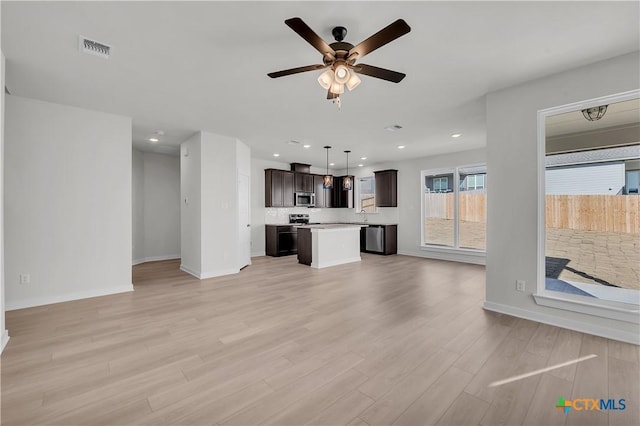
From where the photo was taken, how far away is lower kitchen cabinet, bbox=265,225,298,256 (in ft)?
24.7

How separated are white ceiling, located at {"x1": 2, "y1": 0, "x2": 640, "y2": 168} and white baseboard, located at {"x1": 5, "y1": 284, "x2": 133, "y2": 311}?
2639 millimetres

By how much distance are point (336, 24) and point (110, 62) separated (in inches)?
89.1

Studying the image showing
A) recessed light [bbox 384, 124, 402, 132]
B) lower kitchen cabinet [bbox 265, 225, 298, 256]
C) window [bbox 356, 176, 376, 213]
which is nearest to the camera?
recessed light [bbox 384, 124, 402, 132]

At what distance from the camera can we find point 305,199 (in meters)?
8.44

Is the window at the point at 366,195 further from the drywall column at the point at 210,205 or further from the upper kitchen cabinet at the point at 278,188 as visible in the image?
the drywall column at the point at 210,205

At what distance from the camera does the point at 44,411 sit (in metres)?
1.71

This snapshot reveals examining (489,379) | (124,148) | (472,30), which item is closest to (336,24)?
(472,30)

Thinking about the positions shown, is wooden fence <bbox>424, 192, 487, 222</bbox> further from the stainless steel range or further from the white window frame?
the white window frame

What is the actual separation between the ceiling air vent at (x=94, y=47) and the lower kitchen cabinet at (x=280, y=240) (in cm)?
538

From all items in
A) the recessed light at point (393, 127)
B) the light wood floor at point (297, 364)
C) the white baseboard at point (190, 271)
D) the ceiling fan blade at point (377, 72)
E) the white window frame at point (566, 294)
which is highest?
the recessed light at point (393, 127)

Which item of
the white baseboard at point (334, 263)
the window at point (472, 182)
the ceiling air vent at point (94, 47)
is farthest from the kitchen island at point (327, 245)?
the ceiling air vent at point (94, 47)

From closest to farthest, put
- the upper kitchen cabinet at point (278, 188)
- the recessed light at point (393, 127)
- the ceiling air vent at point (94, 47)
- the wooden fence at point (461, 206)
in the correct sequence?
1. the ceiling air vent at point (94, 47)
2. the recessed light at point (393, 127)
3. the wooden fence at point (461, 206)
4. the upper kitchen cabinet at point (278, 188)

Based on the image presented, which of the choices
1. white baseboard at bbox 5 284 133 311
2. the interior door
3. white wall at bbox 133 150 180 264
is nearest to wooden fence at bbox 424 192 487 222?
the interior door

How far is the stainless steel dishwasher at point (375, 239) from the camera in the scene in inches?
311
